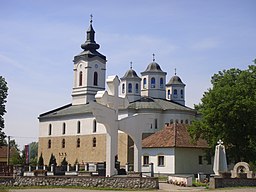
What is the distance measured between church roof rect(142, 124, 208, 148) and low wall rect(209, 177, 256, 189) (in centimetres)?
2045

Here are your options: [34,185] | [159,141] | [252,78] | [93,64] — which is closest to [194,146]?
[159,141]

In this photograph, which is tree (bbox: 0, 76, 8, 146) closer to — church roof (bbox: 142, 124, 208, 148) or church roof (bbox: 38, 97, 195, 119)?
church roof (bbox: 142, 124, 208, 148)

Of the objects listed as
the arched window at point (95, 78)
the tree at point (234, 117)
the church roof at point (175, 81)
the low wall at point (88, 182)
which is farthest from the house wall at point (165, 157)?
the church roof at point (175, 81)

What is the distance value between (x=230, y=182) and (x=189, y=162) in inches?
930

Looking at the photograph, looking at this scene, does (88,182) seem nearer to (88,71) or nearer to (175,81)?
(88,71)

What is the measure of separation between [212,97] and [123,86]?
37257mm

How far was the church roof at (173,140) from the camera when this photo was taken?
51.0m

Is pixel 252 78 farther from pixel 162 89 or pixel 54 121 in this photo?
pixel 54 121

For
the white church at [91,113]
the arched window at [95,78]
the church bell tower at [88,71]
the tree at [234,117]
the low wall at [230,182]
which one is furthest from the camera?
the arched window at [95,78]

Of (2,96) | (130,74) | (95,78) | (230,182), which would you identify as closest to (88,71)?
(95,78)

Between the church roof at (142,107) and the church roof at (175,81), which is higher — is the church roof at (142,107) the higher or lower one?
the lower one

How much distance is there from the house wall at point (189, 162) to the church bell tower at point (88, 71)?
2907 cm

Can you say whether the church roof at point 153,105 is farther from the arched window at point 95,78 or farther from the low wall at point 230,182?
the low wall at point 230,182

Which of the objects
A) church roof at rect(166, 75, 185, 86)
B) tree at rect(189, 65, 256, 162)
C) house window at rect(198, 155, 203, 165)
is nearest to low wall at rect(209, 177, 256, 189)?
tree at rect(189, 65, 256, 162)
